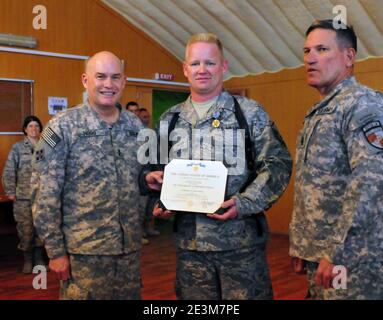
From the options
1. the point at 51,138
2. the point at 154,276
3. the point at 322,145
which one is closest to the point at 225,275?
the point at 322,145

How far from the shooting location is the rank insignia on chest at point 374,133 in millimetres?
1637

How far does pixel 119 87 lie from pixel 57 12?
4.63 metres

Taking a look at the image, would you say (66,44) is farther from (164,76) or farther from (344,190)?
(344,190)

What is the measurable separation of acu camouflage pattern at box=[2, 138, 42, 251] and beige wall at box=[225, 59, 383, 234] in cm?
354

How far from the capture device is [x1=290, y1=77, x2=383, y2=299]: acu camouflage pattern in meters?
1.64

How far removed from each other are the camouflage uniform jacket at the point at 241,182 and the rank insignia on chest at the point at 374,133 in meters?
0.44

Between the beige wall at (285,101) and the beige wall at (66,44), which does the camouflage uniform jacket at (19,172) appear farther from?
the beige wall at (285,101)

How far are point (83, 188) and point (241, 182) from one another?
0.75 metres

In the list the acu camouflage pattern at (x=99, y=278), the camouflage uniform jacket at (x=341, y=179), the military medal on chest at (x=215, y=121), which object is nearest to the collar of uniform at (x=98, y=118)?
the military medal on chest at (x=215, y=121)

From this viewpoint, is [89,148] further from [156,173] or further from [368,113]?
[368,113]

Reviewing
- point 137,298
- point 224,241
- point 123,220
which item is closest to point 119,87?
point 123,220

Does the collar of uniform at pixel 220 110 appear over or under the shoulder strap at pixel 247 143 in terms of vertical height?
over

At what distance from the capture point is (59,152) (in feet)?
6.95

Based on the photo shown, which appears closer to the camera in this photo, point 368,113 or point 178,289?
point 368,113
